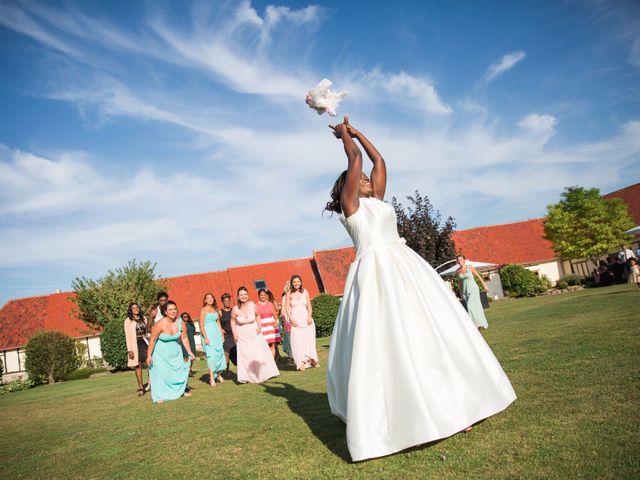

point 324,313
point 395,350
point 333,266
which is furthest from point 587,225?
point 395,350

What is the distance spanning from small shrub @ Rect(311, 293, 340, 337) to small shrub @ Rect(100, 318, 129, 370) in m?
10.6

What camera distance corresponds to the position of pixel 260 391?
331 inches

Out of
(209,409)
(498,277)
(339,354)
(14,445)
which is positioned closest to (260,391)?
(209,409)

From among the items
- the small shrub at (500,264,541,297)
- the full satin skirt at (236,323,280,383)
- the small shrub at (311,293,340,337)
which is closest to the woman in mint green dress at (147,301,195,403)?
the full satin skirt at (236,323,280,383)

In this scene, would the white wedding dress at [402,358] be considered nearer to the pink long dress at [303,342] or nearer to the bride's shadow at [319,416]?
the bride's shadow at [319,416]

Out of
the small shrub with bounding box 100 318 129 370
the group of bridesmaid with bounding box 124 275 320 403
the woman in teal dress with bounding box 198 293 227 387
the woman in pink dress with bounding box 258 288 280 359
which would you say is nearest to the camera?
Result: the group of bridesmaid with bounding box 124 275 320 403

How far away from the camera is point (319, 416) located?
5.28 m

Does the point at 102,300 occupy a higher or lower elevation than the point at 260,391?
higher

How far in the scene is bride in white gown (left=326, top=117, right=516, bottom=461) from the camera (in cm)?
344

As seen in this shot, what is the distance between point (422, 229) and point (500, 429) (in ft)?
73.5

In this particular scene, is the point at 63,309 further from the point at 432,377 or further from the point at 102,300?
the point at 432,377

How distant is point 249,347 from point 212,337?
4.53 feet

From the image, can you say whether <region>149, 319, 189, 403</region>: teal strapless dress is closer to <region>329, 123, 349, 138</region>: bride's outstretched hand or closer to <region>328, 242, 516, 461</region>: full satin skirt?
<region>328, 242, 516, 461</region>: full satin skirt

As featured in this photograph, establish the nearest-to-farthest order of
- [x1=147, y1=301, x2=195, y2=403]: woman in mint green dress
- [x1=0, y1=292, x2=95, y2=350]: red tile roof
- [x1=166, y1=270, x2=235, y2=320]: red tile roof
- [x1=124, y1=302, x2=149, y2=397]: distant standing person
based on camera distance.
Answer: [x1=147, y1=301, x2=195, y2=403]: woman in mint green dress → [x1=124, y1=302, x2=149, y2=397]: distant standing person → [x1=0, y1=292, x2=95, y2=350]: red tile roof → [x1=166, y1=270, x2=235, y2=320]: red tile roof
